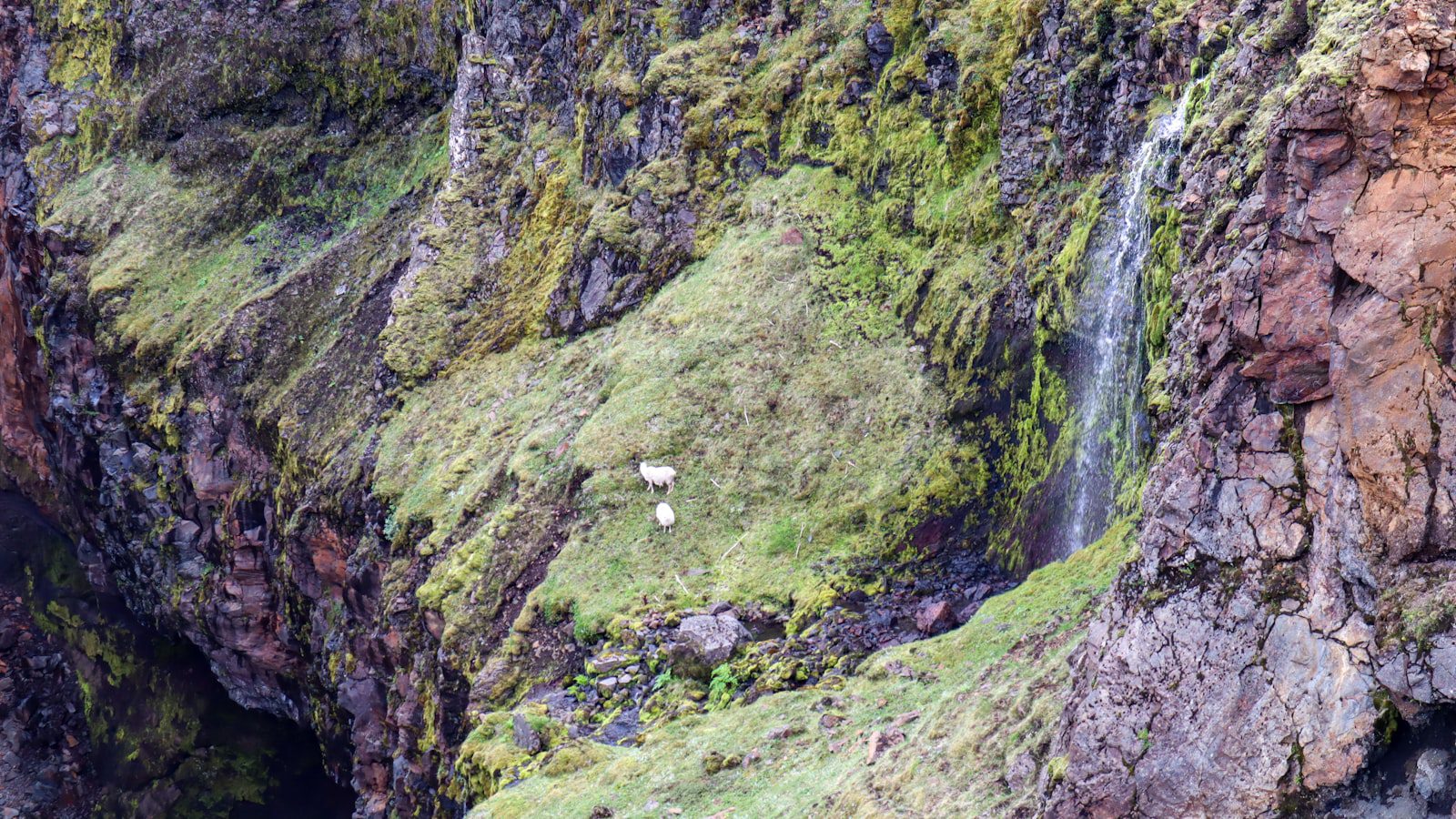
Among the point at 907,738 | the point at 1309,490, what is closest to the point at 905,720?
the point at 907,738

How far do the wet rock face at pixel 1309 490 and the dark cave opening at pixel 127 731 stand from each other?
83.3ft

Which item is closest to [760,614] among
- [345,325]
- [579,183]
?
[579,183]

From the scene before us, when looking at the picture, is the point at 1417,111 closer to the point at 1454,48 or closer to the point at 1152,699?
the point at 1454,48

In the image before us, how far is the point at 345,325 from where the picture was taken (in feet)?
101

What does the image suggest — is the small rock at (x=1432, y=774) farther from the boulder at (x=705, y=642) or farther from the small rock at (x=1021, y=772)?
the boulder at (x=705, y=642)

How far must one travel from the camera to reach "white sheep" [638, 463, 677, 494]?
20000 mm

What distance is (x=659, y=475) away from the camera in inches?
788

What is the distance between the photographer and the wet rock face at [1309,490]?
7.39 m

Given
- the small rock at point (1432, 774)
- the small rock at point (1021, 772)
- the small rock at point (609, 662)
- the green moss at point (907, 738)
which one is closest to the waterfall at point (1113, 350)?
the green moss at point (907, 738)

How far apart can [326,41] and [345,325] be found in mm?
11467

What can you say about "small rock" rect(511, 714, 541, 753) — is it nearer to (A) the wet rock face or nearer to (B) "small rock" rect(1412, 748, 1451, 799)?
(A) the wet rock face

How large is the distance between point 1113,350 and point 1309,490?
797 centimetres

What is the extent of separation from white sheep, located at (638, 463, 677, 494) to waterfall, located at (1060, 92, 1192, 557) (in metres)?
6.54

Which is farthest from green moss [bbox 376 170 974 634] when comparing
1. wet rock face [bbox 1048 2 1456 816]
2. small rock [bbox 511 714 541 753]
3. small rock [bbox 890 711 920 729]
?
wet rock face [bbox 1048 2 1456 816]
